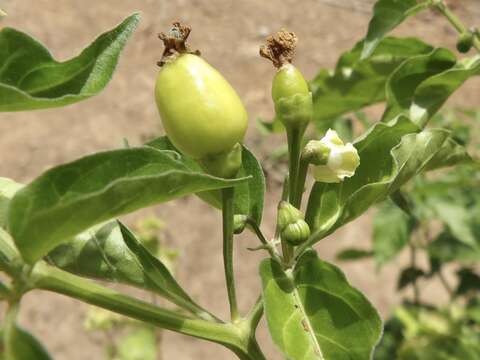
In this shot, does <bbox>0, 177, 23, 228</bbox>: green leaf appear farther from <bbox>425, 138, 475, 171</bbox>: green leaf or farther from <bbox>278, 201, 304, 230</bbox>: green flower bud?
<bbox>425, 138, 475, 171</bbox>: green leaf

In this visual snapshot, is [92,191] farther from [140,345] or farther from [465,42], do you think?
[140,345]

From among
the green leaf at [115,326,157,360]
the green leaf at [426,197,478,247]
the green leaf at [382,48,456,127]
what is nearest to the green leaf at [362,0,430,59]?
the green leaf at [382,48,456,127]

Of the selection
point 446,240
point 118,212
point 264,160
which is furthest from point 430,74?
point 264,160

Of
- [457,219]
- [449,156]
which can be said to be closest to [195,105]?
[449,156]

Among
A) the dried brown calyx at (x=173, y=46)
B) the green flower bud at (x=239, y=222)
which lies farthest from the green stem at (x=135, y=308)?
the dried brown calyx at (x=173, y=46)

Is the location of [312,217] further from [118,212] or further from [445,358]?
[445,358]
